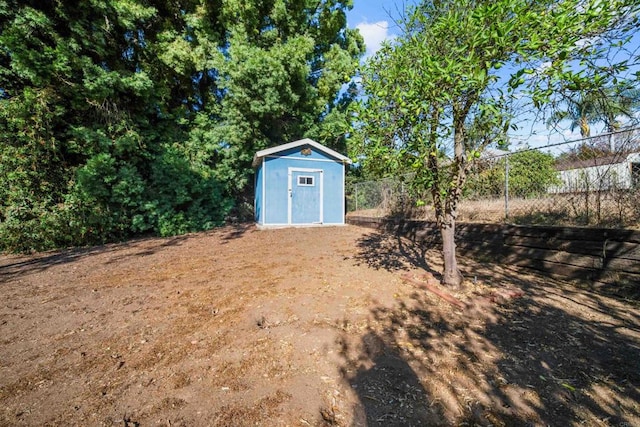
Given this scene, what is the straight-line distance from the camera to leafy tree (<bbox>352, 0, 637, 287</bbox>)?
1.89 meters

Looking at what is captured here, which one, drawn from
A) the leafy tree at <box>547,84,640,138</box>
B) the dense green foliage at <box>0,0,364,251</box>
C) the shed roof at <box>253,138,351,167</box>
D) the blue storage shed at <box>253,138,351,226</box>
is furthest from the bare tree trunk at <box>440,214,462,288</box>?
the blue storage shed at <box>253,138,351,226</box>

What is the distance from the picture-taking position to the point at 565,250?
3.40m

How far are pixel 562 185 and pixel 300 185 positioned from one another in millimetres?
6974

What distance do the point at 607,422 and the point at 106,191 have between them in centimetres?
994

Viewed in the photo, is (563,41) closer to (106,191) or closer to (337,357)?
(337,357)

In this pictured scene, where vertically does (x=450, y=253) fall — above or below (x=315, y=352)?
above

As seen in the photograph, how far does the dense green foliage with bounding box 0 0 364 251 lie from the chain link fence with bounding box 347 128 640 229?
11.2 ft

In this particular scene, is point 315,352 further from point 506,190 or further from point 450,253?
point 506,190

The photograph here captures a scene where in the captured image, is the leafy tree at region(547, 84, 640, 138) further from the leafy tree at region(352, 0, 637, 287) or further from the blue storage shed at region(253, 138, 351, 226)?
the blue storage shed at region(253, 138, 351, 226)

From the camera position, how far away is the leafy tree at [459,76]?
1.89m

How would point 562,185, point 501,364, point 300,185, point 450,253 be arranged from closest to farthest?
point 501,364 → point 450,253 → point 562,185 → point 300,185

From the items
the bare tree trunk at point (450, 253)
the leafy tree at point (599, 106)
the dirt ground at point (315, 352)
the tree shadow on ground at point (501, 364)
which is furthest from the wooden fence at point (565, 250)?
the bare tree trunk at point (450, 253)

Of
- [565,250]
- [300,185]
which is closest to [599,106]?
[565,250]

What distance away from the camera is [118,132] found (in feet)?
27.0
